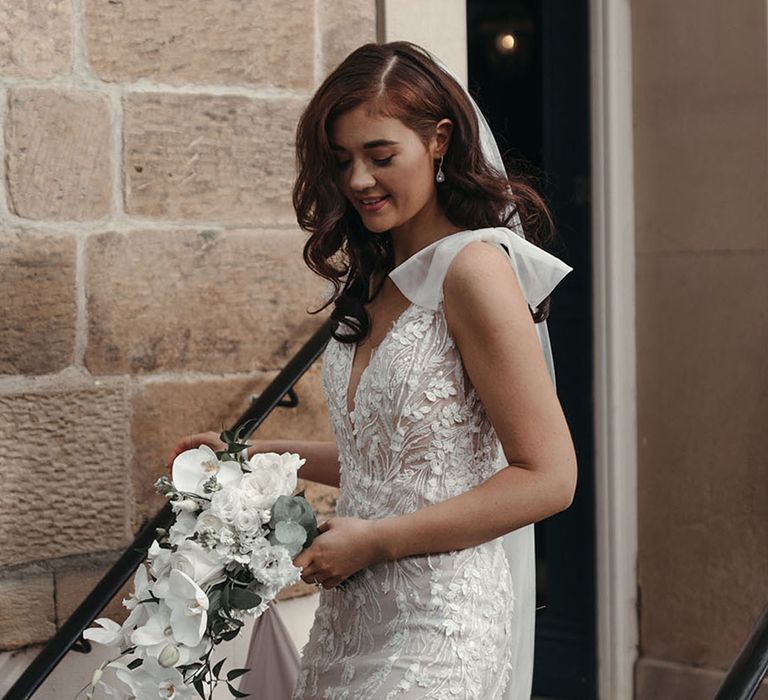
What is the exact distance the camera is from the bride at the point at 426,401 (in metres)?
2.02

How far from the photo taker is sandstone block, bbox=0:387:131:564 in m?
3.11

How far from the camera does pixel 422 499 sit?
212 cm

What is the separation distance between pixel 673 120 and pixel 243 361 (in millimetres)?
1821

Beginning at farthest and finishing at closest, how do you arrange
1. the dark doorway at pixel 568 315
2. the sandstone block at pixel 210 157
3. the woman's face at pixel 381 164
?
the dark doorway at pixel 568 315 → the sandstone block at pixel 210 157 → the woman's face at pixel 381 164

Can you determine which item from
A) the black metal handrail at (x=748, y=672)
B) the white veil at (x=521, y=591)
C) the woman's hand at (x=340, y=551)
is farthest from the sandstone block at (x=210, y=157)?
the black metal handrail at (x=748, y=672)

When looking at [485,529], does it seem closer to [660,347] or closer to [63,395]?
[63,395]

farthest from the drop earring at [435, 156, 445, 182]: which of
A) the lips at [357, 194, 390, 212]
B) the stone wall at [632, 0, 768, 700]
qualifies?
the stone wall at [632, 0, 768, 700]

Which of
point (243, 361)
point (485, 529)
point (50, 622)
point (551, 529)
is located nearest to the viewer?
point (485, 529)

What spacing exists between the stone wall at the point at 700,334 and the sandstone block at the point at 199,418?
1.41m

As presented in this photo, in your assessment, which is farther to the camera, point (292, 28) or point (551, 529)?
point (551, 529)

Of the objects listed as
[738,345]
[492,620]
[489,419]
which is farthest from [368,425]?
[738,345]

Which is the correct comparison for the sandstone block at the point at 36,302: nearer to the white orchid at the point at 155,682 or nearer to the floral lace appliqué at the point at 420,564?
the floral lace appliqué at the point at 420,564

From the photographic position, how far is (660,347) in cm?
448

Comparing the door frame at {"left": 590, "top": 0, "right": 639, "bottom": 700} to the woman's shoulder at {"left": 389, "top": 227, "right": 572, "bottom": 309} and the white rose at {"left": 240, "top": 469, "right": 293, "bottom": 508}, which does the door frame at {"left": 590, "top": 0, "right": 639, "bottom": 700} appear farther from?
the white rose at {"left": 240, "top": 469, "right": 293, "bottom": 508}
